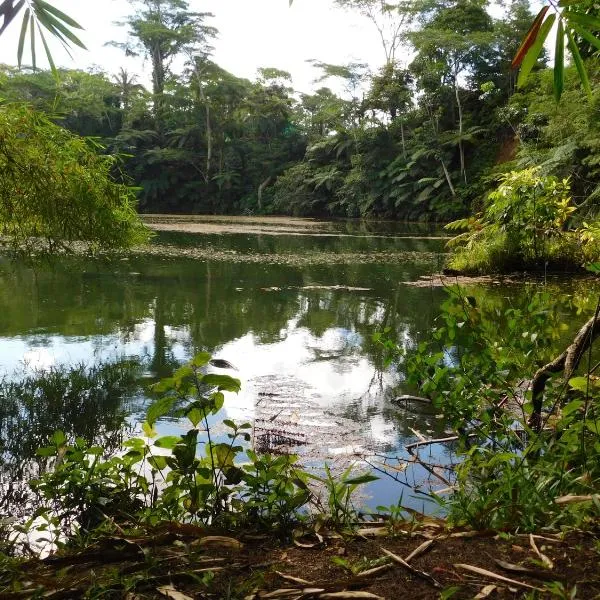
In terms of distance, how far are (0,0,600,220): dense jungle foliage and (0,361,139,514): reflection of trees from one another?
14199mm

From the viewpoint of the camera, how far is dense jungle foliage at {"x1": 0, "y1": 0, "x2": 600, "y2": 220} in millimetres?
23984

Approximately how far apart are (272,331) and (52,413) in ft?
9.74

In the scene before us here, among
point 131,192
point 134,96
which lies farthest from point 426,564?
point 134,96

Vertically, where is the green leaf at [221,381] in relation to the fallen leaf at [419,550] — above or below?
above

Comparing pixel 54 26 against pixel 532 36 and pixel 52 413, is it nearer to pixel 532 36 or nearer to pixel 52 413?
pixel 532 36

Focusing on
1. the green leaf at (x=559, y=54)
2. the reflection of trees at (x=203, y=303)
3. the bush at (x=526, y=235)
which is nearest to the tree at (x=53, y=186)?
the reflection of trees at (x=203, y=303)

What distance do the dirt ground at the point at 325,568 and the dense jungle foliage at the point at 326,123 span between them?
51.7 feet

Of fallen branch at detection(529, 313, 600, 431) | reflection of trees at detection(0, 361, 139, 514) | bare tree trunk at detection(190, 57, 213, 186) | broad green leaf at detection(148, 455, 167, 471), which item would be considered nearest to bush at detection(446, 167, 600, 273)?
fallen branch at detection(529, 313, 600, 431)

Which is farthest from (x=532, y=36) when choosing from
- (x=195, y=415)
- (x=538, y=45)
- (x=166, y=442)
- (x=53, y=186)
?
(x=53, y=186)

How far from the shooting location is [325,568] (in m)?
1.54

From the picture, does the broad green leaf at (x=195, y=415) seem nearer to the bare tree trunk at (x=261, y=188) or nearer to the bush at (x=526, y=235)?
the bush at (x=526, y=235)

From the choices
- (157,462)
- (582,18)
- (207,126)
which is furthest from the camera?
(207,126)

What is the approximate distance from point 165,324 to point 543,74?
12677mm

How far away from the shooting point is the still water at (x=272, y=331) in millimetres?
3529
